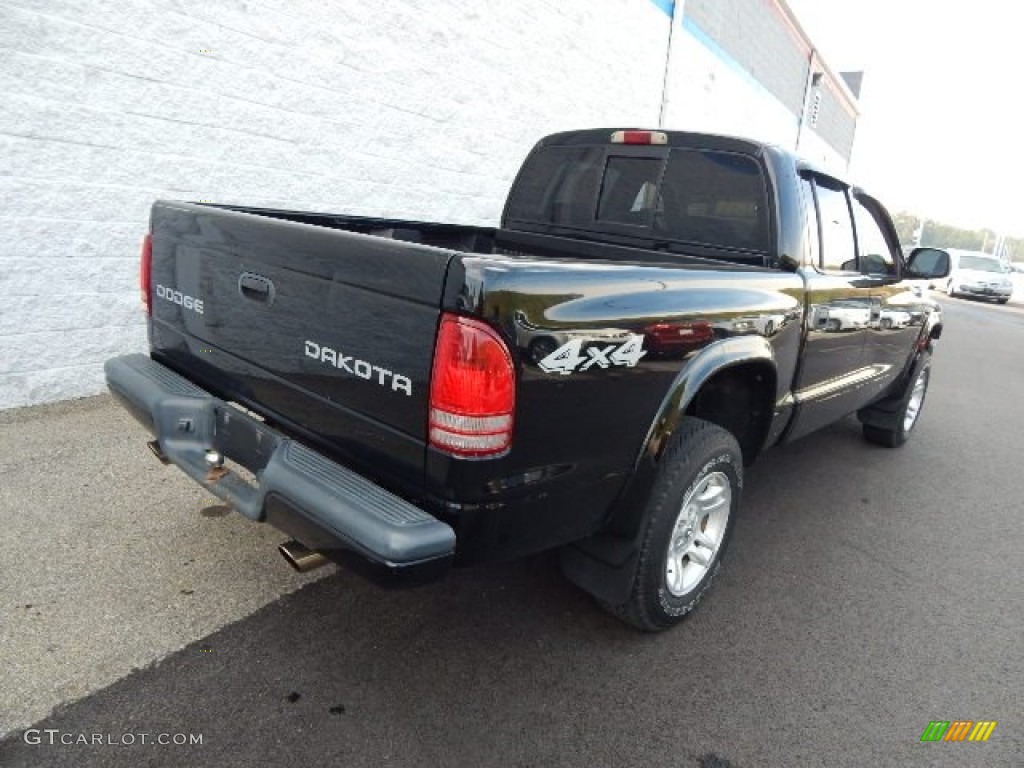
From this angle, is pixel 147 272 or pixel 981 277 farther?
pixel 981 277

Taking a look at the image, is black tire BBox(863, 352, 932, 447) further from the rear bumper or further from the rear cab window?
the rear bumper

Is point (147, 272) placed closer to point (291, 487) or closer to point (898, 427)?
point (291, 487)

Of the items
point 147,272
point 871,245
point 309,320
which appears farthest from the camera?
point 871,245

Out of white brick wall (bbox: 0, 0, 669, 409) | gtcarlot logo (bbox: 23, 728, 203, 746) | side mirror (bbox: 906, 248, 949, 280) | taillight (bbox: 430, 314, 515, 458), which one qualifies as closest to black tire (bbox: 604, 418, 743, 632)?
taillight (bbox: 430, 314, 515, 458)

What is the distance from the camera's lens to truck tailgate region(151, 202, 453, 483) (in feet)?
6.39

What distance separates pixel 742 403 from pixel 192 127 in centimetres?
393

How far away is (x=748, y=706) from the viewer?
247 centimetres

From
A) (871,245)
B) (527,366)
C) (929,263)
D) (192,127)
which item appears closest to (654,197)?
(871,245)

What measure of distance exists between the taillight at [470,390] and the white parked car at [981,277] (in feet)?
90.5

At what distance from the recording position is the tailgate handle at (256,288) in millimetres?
2346

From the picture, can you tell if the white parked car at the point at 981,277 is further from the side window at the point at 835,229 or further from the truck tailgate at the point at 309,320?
the truck tailgate at the point at 309,320

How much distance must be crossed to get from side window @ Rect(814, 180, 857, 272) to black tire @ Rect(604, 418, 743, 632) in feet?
4.42

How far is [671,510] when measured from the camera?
256 centimetres

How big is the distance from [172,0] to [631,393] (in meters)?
4.11
